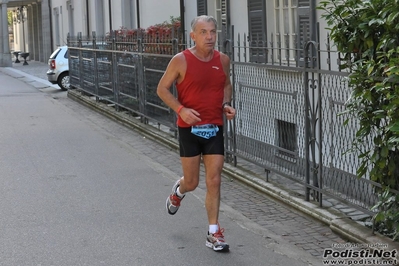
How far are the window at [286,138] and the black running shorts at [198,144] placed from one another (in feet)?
6.37

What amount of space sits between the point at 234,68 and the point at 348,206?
115 inches

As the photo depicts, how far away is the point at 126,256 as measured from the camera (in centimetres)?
659

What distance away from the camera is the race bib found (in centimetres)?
677

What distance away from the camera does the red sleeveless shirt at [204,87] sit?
21.8 ft

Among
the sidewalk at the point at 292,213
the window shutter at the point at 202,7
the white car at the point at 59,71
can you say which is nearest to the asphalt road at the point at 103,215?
the sidewalk at the point at 292,213

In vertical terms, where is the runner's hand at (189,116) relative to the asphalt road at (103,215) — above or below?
above

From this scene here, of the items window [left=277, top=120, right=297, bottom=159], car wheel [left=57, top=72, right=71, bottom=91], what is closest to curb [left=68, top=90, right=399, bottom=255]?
window [left=277, top=120, right=297, bottom=159]

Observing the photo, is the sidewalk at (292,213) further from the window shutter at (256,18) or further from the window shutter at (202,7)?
the window shutter at (202,7)

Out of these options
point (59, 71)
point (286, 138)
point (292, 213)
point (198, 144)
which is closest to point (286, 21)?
point (286, 138)

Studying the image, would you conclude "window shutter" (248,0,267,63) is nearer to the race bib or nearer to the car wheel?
the race bib

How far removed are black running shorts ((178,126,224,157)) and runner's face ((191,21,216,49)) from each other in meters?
0.71

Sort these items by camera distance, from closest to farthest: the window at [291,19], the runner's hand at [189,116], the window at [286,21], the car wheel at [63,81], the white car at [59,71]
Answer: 1. the runner's hand at [189,116]
2. the window at [291,19]
3. the window at [286,21]
4. the white car at [59,71]
5. the car wheel at [63,81]

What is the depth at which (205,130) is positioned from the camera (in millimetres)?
6773

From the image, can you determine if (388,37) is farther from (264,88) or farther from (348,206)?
(264,88)
